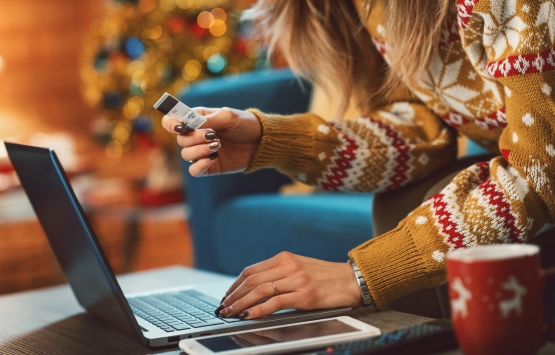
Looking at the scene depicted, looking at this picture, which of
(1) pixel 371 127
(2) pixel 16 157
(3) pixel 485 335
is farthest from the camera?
(1) pixel 371 127

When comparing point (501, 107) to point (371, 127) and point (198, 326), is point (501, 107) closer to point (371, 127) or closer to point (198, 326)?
point (371, 127)

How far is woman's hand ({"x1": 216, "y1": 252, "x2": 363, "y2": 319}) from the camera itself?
660 mm

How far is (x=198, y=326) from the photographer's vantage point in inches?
25.5

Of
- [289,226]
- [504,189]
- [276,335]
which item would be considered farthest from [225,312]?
[289,226]

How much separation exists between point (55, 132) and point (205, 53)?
1.52 m

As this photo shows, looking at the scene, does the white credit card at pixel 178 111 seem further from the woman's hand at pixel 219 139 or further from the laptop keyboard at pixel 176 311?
the laptop keyboard at pixel 176 311

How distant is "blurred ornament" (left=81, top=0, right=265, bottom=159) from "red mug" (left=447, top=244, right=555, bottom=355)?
2.17 meters

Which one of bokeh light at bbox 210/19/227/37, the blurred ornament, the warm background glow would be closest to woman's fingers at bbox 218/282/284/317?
the blurred ornament

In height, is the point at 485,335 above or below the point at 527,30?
below

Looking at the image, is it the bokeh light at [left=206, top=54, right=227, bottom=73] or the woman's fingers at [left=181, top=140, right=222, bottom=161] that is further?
the bokeh light at [left=206, top=54, right=227, bottom=73]

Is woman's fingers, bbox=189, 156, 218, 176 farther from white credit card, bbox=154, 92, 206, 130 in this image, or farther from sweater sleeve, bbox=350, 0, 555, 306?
sweater sleeve, bbox=350, 0, 555, 306

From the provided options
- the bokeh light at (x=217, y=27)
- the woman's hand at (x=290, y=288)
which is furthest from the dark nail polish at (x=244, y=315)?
the bokeh light at (x=217, y=27)

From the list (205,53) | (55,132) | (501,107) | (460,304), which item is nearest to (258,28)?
(501,107)

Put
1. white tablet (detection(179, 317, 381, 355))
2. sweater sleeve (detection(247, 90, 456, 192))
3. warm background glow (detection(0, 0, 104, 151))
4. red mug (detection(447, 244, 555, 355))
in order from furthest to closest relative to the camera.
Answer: warm background glow (detection(0, 0, 104, 151)) < sweater sleeve (detection(247, 90, 456, 192)) < white tablet (detection(179, 317, 381, 355)) < red mug (detection(447, 244, 555, 355))
